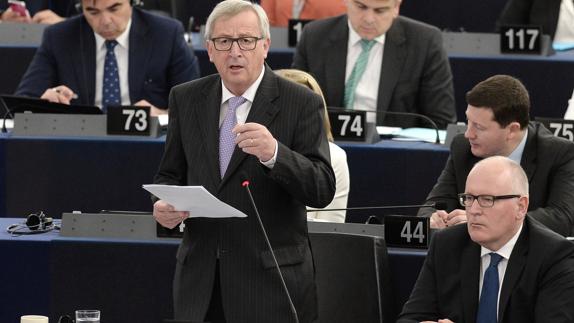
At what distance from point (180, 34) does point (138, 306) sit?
2062 mm

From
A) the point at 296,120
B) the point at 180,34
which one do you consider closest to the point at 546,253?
the point at 296,120

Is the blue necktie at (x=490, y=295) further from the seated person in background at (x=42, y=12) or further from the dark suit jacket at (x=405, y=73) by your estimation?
the seated person in background at (x=42, y=12)

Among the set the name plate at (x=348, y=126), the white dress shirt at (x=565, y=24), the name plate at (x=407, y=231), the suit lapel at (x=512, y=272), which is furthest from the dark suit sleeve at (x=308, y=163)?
the white dress shirt at (x=565, y=24)

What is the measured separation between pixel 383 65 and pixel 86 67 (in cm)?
137

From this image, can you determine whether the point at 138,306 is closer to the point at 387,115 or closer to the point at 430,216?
the point at 430,216

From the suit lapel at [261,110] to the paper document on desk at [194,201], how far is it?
18 centimetres

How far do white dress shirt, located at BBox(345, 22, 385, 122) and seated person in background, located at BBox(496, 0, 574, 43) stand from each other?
1295 millimetres

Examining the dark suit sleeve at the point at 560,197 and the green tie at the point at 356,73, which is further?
the green tie at the point at 356,73

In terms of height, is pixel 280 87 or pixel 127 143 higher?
pixel 280 87

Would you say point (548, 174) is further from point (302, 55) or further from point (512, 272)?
point (302, 55)

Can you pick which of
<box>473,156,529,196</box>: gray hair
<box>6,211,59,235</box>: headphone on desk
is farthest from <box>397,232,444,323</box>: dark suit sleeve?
<box>6,211,59,235</box>: headphone on desk

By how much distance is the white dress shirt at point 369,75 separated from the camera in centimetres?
618

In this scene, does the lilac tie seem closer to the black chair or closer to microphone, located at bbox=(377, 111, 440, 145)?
the black chair

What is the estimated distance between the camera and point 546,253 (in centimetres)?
387
